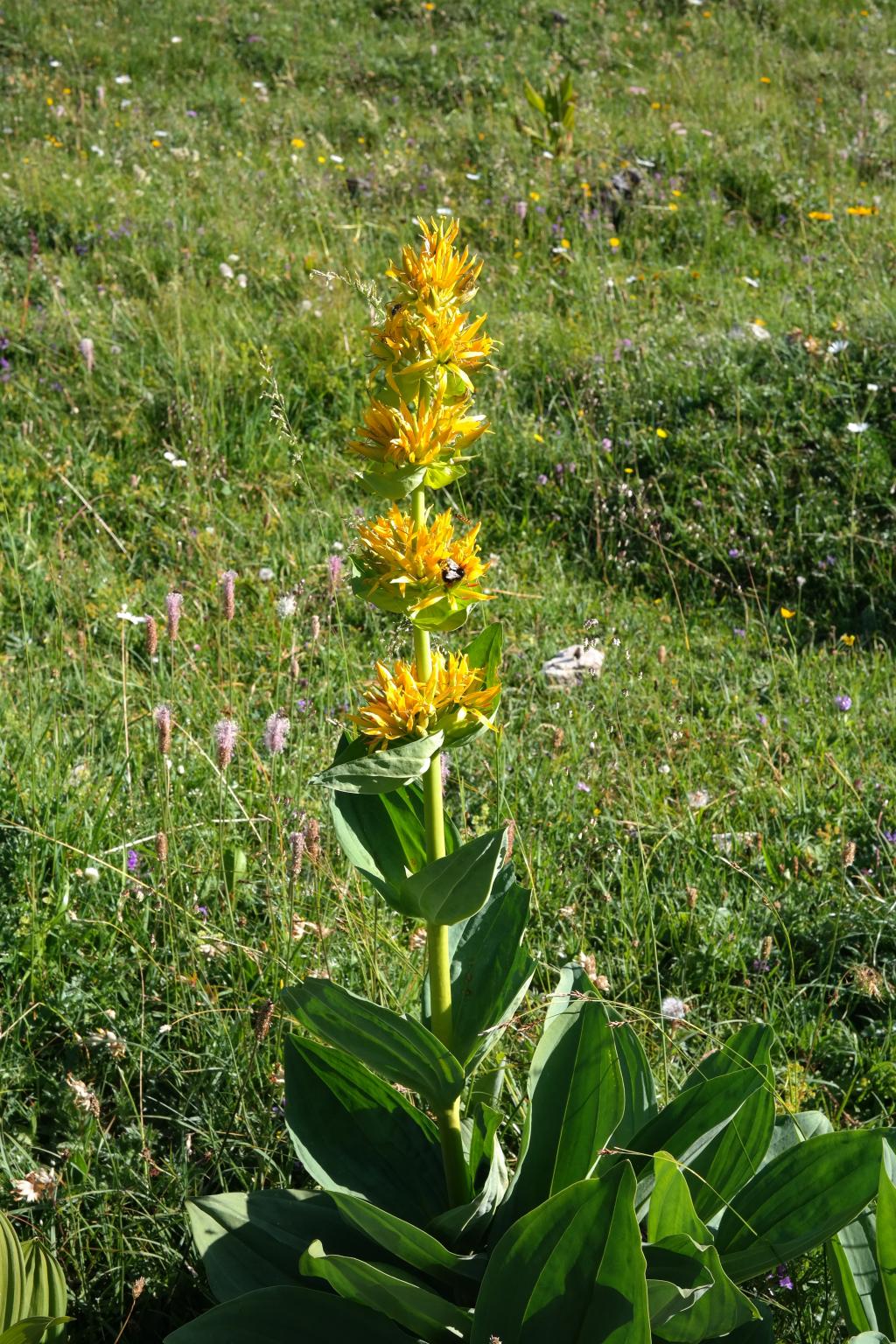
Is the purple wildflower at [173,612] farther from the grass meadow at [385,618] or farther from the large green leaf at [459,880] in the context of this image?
the large green leaf at [459,880]

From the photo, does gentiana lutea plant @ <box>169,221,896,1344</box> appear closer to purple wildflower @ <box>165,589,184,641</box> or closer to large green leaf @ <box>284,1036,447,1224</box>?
large green leaf @ <box>284,1036,447,1224</box>

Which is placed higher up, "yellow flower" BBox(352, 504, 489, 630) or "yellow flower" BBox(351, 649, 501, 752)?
"yellow flower" BBox(352, 504, 489, 630)

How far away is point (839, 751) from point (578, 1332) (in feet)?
6.75

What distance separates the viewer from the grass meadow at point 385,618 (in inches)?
85.8

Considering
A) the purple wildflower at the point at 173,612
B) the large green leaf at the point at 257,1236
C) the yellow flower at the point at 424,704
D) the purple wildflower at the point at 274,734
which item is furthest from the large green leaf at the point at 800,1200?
the purple wildflower at the point at 173,612

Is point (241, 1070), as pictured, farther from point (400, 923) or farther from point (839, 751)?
point (839, 751)

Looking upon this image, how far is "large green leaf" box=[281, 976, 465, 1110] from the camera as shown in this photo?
A: 55.9 inches

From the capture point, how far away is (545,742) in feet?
10.3

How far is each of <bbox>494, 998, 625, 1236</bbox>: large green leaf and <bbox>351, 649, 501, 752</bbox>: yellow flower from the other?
461mm

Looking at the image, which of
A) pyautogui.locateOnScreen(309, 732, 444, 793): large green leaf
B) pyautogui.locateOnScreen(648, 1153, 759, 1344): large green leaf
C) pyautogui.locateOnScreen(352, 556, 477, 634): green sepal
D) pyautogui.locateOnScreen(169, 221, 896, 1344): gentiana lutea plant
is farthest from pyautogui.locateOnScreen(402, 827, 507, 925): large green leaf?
pyautogui.locateOnScreen(648, 1153, 759, 1344): large green leaf

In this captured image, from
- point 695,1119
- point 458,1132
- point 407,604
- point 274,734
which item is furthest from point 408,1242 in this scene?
point 274,734

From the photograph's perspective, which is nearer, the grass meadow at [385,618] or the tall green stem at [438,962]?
the tall green stem at [438,962]

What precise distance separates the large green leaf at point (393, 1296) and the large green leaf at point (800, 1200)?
384 millimetres

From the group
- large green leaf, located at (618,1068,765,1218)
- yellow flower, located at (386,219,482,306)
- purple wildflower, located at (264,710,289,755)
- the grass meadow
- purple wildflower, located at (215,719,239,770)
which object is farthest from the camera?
purple wildflower, located at (264,710,289,755)
